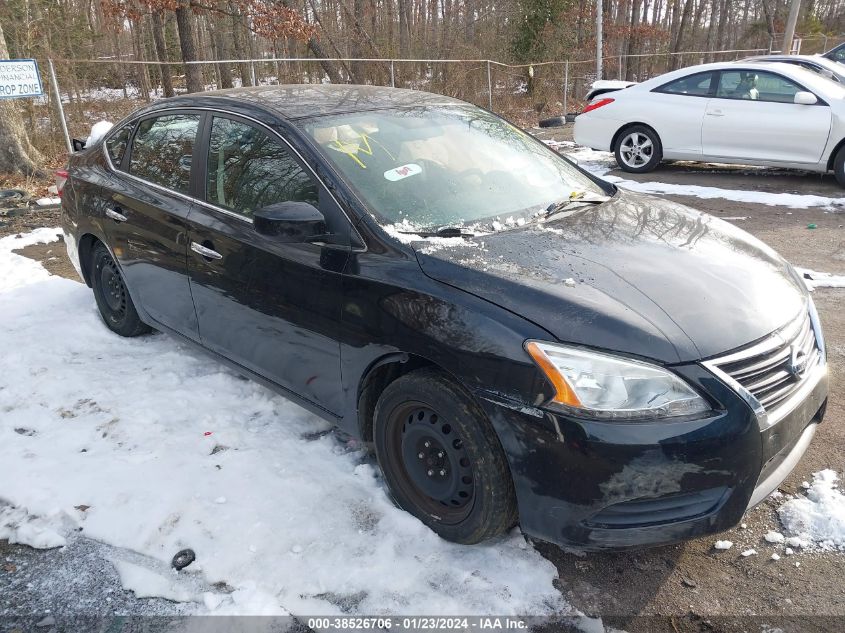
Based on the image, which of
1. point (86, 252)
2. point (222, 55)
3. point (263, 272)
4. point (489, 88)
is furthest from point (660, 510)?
point (222, 55)

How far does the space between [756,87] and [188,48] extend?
12.5m

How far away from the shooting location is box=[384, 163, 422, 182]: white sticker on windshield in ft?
10.0

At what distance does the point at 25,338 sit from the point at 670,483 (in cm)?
448

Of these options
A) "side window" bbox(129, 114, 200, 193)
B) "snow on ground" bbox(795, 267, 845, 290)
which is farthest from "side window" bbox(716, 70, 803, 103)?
"side window" bbox(129, 114, 200, 193)

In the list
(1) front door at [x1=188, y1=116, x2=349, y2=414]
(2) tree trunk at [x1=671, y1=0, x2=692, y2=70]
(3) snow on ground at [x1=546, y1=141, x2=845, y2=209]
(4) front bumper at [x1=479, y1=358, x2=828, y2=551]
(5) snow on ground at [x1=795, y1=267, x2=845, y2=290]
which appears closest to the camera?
(4) front bumper at [x1=479, y1=358, x2=828, y2=551]

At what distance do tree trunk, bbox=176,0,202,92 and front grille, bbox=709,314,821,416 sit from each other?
13275 millimetres

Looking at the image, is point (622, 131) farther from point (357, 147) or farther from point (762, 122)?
point (357, 147)

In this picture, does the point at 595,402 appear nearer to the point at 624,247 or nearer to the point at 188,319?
the point at 624,247

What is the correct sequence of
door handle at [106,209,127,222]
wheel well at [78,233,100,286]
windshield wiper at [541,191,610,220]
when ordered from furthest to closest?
wheel well at [78,233,100,286]
door handle at [106,209,127,222]
windshield wiper at [541,191,610,220]

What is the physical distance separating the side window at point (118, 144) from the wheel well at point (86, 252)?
25.0 inches

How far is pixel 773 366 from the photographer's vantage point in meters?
2.37

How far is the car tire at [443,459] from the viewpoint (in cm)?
239

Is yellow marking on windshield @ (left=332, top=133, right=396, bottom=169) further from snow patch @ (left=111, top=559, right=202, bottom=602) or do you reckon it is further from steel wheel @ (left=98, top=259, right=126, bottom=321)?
steel wheel @ (left=98, top=259, right=126, bottom=321)

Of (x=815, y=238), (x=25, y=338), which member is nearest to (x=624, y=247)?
(x=25, y=338)
